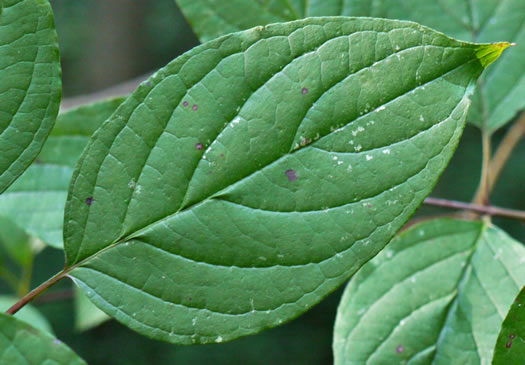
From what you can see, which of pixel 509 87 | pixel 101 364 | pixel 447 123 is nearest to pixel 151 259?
pixel 447 123

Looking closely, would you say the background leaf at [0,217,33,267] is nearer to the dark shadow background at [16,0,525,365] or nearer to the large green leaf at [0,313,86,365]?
the large green leaf at [0,313,86,365]

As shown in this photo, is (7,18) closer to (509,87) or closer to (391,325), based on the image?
(391,325)

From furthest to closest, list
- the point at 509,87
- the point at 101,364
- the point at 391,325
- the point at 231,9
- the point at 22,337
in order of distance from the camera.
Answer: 1. the point at 101,364
2. the point at 509,87
3. the point at 231,9
4. the point at 391,325
5. the point at 22,337

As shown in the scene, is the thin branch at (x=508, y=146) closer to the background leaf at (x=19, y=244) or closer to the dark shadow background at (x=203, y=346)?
the background leaf at (x=19, y=244)

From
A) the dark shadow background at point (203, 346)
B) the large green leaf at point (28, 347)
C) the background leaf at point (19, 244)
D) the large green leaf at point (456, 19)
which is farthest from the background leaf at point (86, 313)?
the dark shadow background at point (203, 346)

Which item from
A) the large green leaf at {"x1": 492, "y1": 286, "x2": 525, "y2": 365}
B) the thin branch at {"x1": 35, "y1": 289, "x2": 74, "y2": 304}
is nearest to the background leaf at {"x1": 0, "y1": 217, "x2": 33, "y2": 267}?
the thin branch at {"x1": 35, "y1": 289, "x2": 74, "y2": 304}

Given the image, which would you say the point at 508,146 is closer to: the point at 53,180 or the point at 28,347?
the point at 53,180

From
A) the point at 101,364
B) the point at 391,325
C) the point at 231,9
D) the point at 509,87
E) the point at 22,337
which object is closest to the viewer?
the point at 22,337
